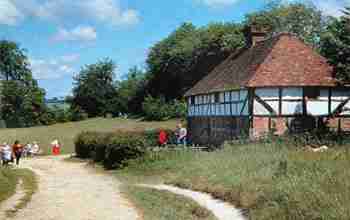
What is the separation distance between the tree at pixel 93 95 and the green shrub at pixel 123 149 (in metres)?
71.4

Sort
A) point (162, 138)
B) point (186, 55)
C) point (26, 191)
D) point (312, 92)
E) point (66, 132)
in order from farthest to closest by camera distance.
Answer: point (186, 55) < point (66, 132) < point (162, 138) < point (312, 92) < point (26, 191)

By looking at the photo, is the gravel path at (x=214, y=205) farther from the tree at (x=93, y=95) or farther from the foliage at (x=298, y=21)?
the tree at (x=93, y=95)

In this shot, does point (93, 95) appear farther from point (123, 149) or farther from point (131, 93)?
point (123, 149)

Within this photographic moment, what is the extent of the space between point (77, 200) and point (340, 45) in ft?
54.4

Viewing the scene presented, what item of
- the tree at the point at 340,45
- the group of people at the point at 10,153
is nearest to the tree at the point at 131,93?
the group of people at the point at 10,153

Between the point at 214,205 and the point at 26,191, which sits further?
the point at 26,191

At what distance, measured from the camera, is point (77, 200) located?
1727cm

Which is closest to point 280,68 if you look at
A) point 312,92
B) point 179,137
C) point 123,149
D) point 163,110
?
point 312,92

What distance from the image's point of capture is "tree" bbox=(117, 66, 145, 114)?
91644 mm

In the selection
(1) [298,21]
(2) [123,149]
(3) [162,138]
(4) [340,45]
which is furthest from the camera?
(1) [298,21]

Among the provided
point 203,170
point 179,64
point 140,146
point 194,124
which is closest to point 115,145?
point 140,146

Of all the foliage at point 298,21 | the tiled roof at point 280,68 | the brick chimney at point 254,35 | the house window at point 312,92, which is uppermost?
the foliage at point 298,21

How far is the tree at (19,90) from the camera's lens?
96.5 m

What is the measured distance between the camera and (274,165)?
17562 mm
